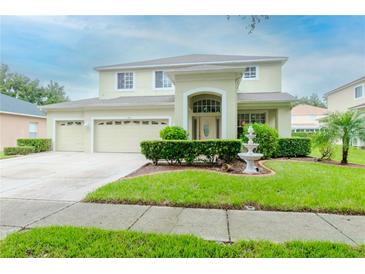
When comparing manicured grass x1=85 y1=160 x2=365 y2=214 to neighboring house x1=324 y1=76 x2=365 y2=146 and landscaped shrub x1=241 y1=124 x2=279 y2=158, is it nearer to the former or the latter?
landscaped shrub x1=241 y1=124 x2=279 y2=158

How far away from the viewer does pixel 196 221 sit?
389 cm

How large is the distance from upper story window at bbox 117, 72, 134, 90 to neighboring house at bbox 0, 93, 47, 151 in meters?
9.83

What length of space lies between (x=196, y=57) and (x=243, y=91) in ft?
18.5

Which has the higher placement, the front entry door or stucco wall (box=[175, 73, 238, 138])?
stucco wall (box=[175, 73, 238, 138])

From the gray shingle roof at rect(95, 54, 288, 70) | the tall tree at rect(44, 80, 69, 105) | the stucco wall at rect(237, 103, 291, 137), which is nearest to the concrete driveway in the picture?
the stucco wall at rect(237, 103, 291, 137)

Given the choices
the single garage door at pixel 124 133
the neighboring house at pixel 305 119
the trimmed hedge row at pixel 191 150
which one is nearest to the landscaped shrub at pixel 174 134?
the trimmed hedge row at pixel 191 150

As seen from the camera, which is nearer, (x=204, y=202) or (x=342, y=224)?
(x=342, y=224)

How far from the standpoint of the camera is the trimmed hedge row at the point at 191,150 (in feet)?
28.6

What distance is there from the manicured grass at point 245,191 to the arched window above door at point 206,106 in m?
7.38

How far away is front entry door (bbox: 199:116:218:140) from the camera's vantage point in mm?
13992

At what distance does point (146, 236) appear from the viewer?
323cm
